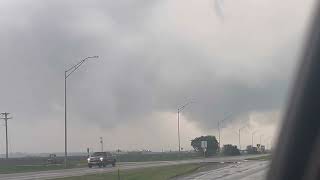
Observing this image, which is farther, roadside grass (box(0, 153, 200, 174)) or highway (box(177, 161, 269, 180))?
roadside grass (box(0, 153, 200, 174))

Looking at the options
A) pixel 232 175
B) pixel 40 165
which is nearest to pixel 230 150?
pixel 40 165

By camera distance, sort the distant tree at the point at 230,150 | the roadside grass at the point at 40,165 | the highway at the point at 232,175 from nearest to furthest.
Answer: the highway at the point at 232,175 → the roadside grass at the point at 40,165 → the distant tree at the point at 230,150

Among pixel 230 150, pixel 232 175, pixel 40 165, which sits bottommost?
pixel 40 165

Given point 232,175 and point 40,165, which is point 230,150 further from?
point 232,175

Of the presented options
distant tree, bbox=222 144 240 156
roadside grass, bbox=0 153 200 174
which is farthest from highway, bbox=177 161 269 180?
distant tree, bbox=222 144 240 156

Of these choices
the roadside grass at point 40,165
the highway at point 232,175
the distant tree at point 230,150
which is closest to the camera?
the highway at point 232,175

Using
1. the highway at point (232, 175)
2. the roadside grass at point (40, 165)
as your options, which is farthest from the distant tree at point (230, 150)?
the highway at point (232, 175)

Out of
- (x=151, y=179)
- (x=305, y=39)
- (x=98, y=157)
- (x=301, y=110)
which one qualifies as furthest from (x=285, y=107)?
(x=98, y=157)

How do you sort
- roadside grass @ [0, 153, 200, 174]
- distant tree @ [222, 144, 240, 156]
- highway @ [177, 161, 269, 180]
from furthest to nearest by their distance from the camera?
distant tree @ [222, 144, 240, 156]
roadside grass @ [0, 153, 200, 174]
highway @ [177, 161, 269, 180]

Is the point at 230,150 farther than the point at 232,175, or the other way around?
the point at 230,150

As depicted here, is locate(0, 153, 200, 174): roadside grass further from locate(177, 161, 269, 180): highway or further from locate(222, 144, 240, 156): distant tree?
locate(177, 161, 269, 180): highway

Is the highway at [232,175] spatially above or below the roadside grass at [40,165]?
above

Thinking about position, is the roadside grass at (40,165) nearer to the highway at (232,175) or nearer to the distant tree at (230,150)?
the distant tree at (230,150)

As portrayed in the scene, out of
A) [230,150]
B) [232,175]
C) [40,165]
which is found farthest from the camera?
[230,150]
